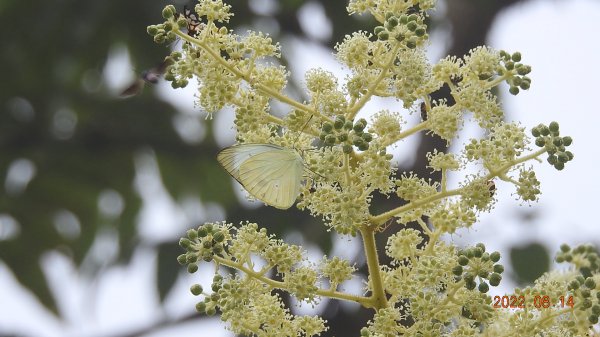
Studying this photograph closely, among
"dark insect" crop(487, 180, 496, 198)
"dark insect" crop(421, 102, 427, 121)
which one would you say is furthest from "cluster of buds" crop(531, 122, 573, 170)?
"dark insect" crop(421, 102, 427, 121)

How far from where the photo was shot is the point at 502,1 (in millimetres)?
6137

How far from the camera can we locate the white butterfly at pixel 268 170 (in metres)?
2.22

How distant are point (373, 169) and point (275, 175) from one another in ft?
0.85

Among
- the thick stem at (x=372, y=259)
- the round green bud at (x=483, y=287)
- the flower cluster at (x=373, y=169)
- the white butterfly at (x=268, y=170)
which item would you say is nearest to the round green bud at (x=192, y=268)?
the flower cluster at (x=373, y=169)

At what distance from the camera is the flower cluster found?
2.12 metres

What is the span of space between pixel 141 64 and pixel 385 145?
5.30 m

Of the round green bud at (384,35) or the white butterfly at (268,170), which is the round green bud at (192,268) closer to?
the white butterfly at (268,170)

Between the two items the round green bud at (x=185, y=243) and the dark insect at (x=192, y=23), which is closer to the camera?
the round green bud at (x=185, y=243)

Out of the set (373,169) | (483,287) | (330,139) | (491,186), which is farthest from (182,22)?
(483,287)

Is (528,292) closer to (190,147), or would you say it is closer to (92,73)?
(190,147)

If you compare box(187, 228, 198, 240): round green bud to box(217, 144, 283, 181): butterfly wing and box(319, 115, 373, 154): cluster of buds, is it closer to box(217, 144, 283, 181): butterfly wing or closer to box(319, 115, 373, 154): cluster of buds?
box(217, 144, 283, 181): butterfly wing

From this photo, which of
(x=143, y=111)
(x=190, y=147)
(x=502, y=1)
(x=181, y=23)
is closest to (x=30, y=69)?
(x=143, y=111)

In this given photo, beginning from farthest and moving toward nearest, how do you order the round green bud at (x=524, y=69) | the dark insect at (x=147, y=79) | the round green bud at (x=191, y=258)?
the dark insect at (x=147, y=79) → the round green bud at (x=524, y=69) → the round green bud at (x=191, y=258)

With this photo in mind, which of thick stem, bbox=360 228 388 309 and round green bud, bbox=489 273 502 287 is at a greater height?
thick stem, bbox=360 228 388 309
